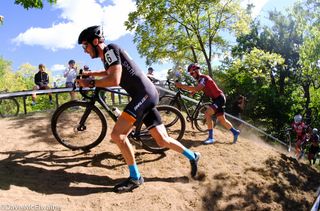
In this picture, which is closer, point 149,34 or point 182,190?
point 182,190

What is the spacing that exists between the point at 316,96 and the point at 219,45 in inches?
615

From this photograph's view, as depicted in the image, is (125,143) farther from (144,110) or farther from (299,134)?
(299,134)

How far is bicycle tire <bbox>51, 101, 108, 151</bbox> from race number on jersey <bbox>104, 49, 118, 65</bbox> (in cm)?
164

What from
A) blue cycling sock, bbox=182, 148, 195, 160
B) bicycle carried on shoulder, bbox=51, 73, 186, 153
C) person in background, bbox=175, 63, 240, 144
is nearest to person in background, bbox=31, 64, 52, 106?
bicycle carried on shoulder, bbox=51, 73, 186, 153

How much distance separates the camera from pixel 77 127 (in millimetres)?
6887

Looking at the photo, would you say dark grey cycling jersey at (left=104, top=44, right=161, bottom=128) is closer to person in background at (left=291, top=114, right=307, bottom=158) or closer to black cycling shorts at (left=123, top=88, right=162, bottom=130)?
black cycling shorts at (left=123, top=88, right=162, bottom=130)

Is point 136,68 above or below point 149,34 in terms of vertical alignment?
below

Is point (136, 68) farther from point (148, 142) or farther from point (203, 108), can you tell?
point (203, 108)

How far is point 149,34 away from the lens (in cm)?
2712

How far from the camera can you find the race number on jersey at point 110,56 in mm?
5352

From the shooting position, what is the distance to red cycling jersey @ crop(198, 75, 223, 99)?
9.27 metres

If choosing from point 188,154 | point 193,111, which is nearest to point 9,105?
point 193,111

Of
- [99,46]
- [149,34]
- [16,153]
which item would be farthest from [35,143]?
[149,34]

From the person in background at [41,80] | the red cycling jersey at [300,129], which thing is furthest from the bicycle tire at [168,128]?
the red cycling jersey at [300,129]
